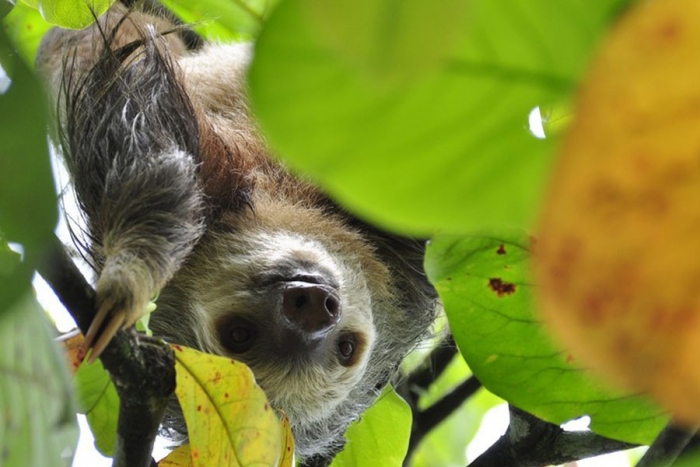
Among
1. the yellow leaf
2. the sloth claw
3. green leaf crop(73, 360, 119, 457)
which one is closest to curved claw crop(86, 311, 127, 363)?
the sloth claw

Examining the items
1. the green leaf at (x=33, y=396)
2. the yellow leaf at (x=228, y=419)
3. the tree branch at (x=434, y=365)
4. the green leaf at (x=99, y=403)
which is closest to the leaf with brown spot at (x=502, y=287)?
the yellow leaf at (x=228, y=419)

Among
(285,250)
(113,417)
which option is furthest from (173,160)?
(113,417)

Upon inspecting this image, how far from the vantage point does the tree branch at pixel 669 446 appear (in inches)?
24.9

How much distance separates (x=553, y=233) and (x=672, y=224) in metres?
0.04

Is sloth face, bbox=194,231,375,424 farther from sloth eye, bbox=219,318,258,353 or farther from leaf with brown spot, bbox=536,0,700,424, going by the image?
leaf with brown spot, bbox=536,0,700,424

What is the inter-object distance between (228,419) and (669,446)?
2.07 ft

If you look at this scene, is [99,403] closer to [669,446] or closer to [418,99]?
[669,446]

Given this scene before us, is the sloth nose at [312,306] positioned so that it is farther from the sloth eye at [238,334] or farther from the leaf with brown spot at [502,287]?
the leaf with brown spot at [502,287]

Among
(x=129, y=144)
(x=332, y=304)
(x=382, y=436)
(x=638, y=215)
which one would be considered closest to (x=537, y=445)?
(x=382, y=436)

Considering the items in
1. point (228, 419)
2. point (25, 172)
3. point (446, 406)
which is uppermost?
point (25, 172)

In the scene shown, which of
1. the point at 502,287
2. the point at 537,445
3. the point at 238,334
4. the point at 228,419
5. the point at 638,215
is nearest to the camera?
the point at 638,215

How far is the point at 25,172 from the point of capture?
1.28ft

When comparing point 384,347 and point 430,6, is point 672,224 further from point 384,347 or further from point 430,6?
point 384,347

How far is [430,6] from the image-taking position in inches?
12.7
